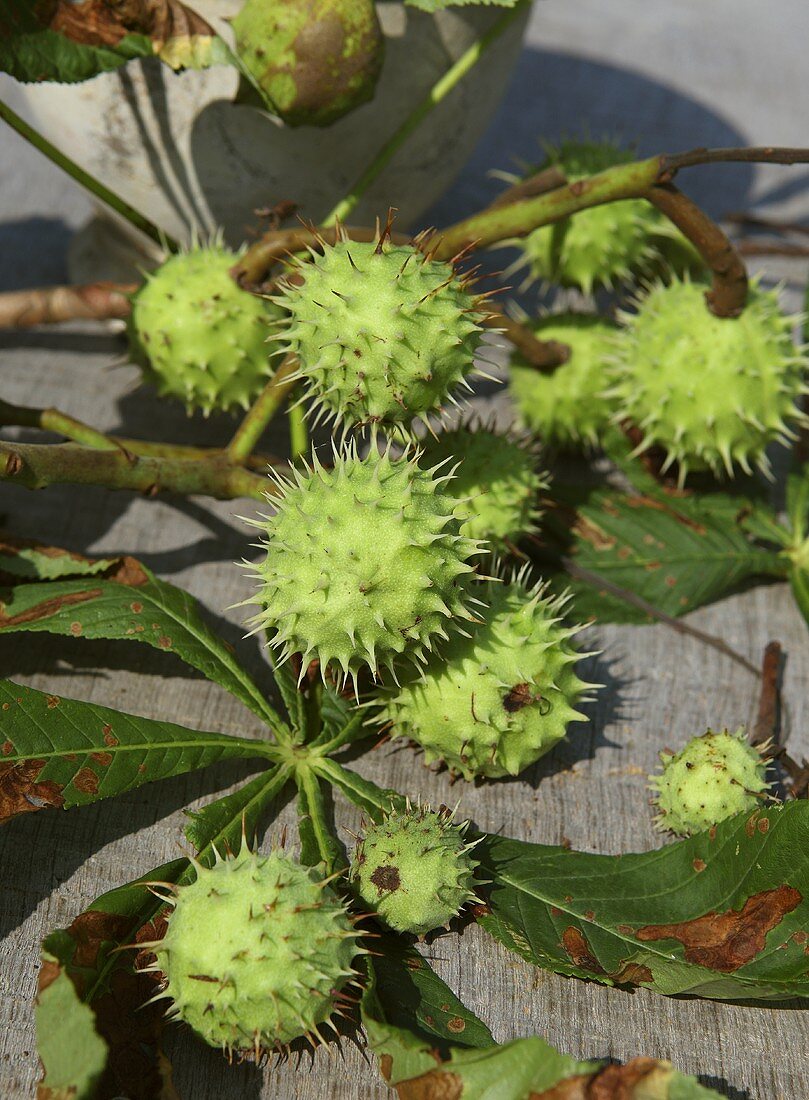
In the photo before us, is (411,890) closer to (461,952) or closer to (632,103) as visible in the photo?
(461,952)

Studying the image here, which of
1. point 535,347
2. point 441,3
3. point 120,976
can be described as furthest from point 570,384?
A: point 120,976

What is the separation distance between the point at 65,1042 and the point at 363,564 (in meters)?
0.55

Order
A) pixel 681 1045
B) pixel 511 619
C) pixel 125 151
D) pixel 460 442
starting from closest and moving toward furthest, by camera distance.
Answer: pixel 681 1045
pixel 511 619
pixel 460 442
pixel 125 151

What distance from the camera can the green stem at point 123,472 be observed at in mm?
1422

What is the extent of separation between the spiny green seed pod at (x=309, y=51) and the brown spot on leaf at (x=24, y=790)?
39.9 inches

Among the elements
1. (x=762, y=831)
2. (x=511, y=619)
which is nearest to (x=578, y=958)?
(x=762, y=831)

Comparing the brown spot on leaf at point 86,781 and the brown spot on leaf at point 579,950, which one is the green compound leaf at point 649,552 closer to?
the brown spot on leaf at point 579,950

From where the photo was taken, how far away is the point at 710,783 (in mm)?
1374

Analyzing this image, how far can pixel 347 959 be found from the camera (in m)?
1.12

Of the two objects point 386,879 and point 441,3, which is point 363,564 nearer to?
point 386,879

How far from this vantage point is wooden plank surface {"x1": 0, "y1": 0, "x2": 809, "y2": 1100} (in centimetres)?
123

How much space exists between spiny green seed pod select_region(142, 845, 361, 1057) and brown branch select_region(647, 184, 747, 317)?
106 cm

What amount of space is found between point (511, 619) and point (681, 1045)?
53 centimetres

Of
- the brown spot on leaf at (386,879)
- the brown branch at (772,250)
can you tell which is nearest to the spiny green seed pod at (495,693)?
the brown spot on leaf at (386,879)
